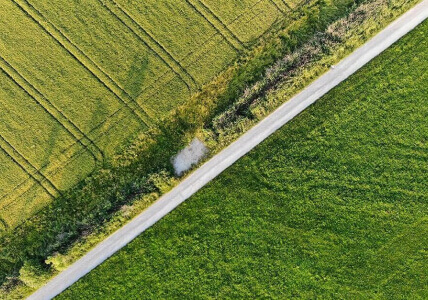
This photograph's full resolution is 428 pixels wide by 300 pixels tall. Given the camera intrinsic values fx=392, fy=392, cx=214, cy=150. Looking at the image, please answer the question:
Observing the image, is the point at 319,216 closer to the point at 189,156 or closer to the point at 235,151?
the point at 235,151

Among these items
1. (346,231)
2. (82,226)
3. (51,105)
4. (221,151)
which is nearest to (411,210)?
(346,231)

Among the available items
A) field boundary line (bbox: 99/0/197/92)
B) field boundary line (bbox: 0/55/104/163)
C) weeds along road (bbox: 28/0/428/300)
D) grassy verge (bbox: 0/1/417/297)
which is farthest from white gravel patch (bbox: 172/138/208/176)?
field boundary line (bbox: 0/55/104/163)

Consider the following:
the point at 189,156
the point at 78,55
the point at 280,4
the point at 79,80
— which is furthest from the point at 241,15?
the point at 79,80

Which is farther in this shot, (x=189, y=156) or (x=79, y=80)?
(x=189, y=156)

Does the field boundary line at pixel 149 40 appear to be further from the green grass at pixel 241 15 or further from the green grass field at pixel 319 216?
the green grass field at pixel 319 216

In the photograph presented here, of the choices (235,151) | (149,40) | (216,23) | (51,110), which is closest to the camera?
(51,110)

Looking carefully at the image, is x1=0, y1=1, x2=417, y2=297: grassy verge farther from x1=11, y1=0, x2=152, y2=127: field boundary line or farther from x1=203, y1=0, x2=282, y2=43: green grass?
x1=11, y1=0, x2=152, y2=127: field boundary line

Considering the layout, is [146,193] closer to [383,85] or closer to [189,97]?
[189,97]
